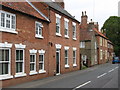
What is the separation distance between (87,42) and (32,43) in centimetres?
2595

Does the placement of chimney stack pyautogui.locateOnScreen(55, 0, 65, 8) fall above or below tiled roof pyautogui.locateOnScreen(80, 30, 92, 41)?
above

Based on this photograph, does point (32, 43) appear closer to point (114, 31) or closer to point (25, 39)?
point (25, 39)

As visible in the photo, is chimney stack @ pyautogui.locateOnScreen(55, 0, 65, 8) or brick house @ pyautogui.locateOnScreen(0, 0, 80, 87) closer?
brick house @ pyautogui.locateOnScreen(0, 0, 80, 87)

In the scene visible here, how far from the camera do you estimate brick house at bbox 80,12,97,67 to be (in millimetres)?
41031

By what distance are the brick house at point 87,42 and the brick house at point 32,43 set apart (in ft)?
52.8

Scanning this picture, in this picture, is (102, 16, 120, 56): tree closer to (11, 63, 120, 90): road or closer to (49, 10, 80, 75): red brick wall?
(49, 10, 80, 75): red brick wall

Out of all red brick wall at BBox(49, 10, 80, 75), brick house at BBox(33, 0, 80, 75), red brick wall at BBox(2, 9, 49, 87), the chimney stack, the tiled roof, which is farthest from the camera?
the tiled roof

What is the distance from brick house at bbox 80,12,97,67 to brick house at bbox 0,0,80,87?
1608 centimetres

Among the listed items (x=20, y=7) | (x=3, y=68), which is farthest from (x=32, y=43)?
(x=3, y=68)

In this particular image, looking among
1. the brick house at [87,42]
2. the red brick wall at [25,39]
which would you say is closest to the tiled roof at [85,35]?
the brick house at [87,42]

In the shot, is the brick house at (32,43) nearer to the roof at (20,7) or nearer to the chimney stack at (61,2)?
the roof at (20,7)

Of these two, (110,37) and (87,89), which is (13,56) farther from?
(110,37)

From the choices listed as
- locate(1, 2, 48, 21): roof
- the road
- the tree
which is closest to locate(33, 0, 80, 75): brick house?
locate(1, 2, 48, 21): roof

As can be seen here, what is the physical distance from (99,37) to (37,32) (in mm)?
30528
